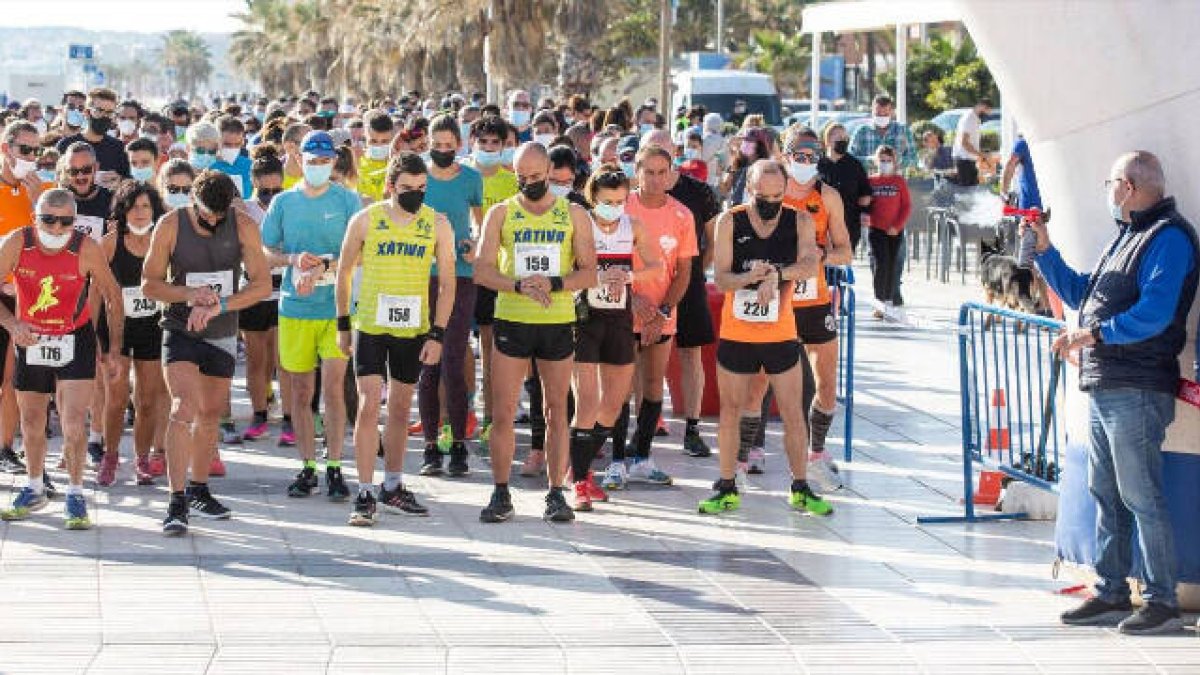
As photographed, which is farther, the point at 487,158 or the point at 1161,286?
the point at 487,158

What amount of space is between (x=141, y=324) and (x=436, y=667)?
4.43 meters

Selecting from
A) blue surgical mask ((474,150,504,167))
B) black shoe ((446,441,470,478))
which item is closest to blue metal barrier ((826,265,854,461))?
blue surgical mask ((474,150,504,167))

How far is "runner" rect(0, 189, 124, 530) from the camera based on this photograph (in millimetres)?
10445

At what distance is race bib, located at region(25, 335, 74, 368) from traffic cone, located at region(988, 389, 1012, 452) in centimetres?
482

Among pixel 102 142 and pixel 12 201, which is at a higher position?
pixel 102 142

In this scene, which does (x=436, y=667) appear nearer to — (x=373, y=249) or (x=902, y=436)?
(x=373, y=249)

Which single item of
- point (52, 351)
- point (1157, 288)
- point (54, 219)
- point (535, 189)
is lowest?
point (52, 351)

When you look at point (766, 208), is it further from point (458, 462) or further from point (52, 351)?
point (52, 351)

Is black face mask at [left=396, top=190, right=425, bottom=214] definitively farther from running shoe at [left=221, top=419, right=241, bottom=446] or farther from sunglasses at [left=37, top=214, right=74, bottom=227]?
running shoe at [left=221, top=419, right=241, bottom=446]

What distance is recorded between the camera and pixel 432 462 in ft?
40.2

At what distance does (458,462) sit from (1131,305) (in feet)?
16.1

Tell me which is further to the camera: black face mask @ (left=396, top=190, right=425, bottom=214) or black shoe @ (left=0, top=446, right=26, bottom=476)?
black shoe @ (left=0, top=446, right=26, bottom=476)

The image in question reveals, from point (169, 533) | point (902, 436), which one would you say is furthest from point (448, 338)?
point (902, 436)

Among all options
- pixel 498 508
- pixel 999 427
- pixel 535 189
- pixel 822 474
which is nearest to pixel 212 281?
pixel 535 189
